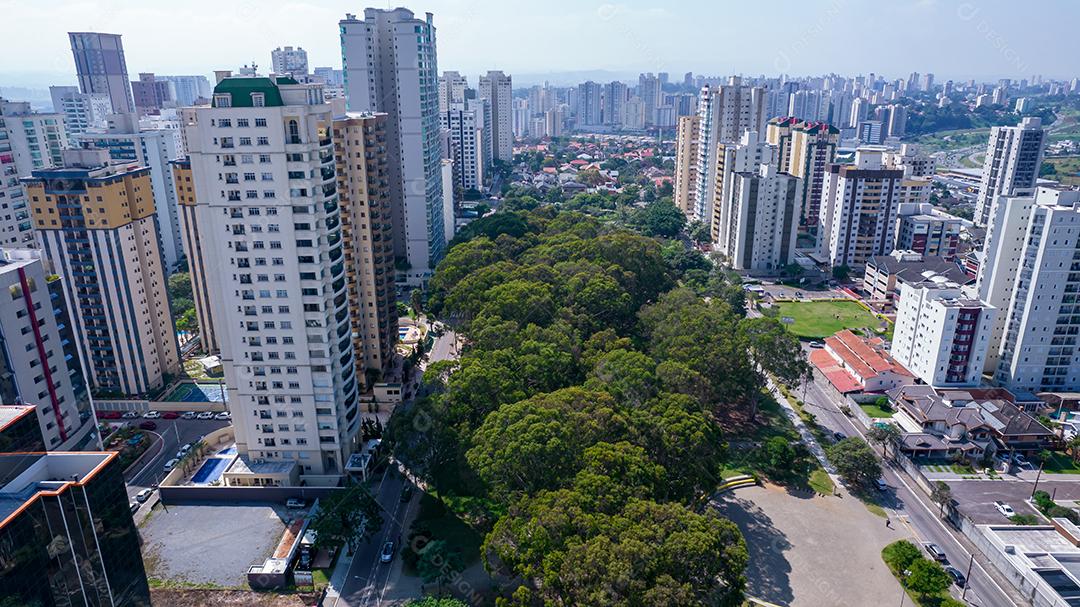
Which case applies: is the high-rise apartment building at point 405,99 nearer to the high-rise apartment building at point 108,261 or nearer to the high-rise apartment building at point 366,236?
the high-rise apartment building at point 366,236

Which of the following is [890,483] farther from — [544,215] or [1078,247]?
[544,215]

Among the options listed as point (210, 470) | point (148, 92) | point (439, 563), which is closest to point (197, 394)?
point (210, 470)

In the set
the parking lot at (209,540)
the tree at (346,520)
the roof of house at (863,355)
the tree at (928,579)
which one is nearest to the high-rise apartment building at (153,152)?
the parking lot at (209,540)

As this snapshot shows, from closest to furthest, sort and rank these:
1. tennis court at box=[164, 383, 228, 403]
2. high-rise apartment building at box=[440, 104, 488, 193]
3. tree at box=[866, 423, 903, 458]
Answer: tree at box=[866, 423, 903, 458] → tennis court at box=[164, 383, 228, 403] → high-rise apartment building at box=[440, 104, 488, 193]

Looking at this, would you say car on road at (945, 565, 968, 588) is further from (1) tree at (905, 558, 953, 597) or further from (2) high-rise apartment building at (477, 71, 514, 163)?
(2) high-rise apartment building at (477, 71, 514, 163)

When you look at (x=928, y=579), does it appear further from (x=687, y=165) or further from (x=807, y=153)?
(x=687, y=165)

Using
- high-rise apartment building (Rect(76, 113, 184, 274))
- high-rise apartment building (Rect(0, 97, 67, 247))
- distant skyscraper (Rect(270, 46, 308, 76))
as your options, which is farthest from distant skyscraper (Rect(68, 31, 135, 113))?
high-rise apartment building (Rect(76, 113, 184, 274))

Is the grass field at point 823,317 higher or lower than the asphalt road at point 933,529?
higher
